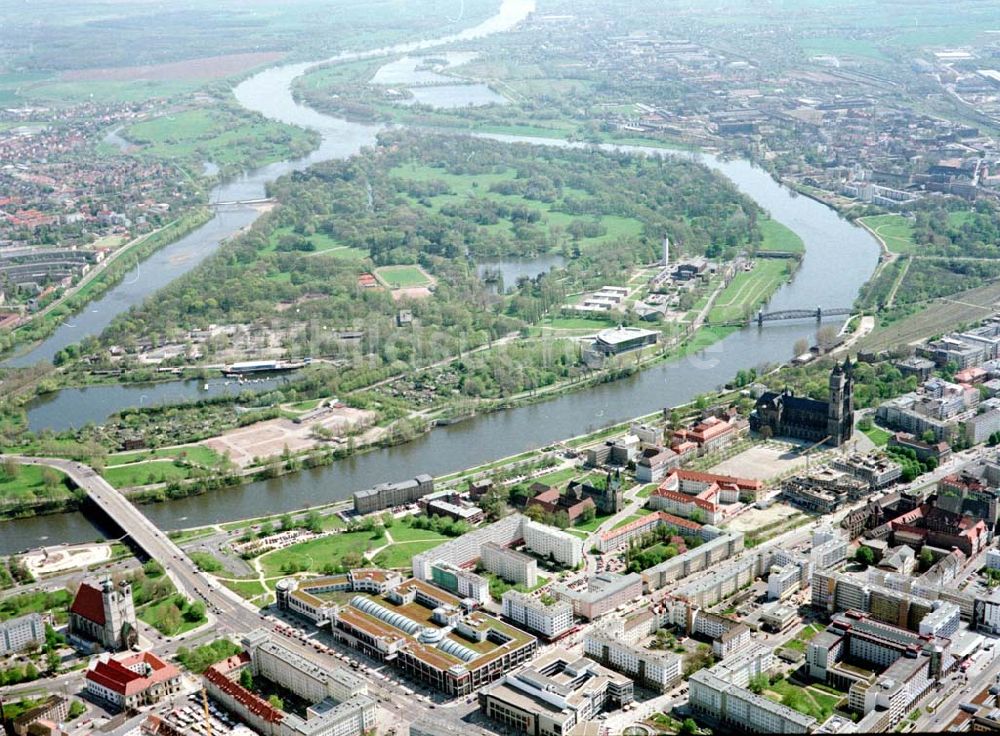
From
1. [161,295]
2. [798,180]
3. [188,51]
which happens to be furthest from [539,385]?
[188,51]

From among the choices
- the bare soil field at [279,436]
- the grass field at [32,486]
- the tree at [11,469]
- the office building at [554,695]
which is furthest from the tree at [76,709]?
the tree at [11,469]

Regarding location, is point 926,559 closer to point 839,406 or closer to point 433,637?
point 839,406

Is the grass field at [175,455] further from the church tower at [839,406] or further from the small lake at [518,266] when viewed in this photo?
the small lake at [518,266]

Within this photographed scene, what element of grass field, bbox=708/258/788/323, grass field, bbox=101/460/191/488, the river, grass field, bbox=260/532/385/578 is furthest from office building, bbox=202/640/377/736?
grass field, bbox=708/258/788/323

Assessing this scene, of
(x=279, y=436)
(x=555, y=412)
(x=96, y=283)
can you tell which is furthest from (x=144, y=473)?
(x=96, y=283)

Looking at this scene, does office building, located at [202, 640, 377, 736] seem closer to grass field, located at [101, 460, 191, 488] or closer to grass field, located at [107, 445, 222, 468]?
grass field, located at [101, 460, 191, 488]
